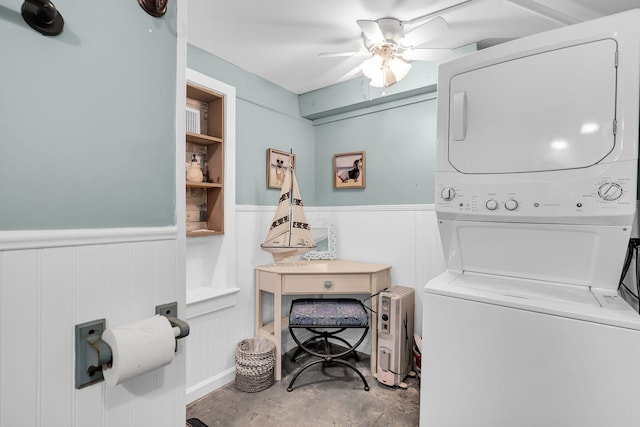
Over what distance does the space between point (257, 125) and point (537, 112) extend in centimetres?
193

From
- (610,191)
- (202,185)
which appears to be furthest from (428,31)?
(202,185)

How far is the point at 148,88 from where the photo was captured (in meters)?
0.86

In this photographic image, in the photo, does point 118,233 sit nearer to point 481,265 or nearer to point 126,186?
point 126,186

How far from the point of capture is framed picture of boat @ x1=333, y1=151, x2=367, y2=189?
281 cm

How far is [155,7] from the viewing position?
0.86 meters

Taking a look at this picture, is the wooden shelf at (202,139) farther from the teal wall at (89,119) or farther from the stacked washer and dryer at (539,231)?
the stacked washer and dryer at (539,231)

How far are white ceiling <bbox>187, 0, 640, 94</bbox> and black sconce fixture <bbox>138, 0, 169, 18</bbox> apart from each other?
960mm

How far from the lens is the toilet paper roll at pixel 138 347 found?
72 centimetres

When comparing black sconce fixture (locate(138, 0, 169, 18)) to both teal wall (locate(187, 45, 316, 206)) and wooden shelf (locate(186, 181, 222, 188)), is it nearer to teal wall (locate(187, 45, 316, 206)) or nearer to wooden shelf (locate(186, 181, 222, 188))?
wooden shelf (locate(186, 181, 222, 188))

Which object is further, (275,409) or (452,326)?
(275,409)

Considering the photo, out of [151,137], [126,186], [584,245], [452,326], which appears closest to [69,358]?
[126,186]

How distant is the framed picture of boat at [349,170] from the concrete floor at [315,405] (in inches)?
62.6

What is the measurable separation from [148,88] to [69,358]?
703 mm

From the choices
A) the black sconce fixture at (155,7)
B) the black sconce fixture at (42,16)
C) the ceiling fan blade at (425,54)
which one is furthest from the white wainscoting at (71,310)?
the ceiling fan blade at (425,54)
